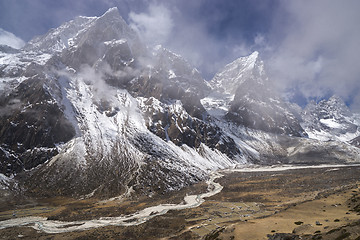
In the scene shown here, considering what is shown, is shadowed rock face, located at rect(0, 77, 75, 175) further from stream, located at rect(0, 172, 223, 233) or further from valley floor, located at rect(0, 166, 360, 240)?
stream, located at rect(0, 172, 223, 233)

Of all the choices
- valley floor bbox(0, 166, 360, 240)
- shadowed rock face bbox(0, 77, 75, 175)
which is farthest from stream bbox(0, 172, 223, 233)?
shadowed rock face bbox(0, 77, 75, 175)

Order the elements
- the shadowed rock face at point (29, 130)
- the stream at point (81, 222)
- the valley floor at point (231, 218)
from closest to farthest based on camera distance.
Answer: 1. the valley floor at point (231, 218)
2. the stream at point (81, 222)
3. the shadowed rock face at point (29, 130)

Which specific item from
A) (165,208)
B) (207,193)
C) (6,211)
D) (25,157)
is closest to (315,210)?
(165,208)

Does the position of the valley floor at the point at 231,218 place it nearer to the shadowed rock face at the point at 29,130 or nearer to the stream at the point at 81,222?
the stream at the point at 81,222

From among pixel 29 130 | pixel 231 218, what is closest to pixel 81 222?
pixel 231 218

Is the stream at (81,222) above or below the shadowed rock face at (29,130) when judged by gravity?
below

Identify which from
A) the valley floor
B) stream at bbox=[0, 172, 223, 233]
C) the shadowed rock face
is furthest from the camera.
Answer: the shadowed rock face

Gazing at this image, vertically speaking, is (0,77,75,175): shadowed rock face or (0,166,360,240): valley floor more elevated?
(0,77,75,175): shadowed rock face

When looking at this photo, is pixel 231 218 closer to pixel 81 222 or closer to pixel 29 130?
pixel 81 222

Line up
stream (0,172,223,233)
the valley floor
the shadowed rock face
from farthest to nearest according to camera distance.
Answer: the shadowed rock face → stream (0,172,223,233) → the valley floor

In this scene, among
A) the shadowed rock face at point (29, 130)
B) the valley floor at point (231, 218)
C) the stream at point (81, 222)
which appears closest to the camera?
the valley floor at point (231, 218)

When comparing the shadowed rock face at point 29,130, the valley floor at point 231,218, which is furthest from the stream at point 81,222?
the shadowed rock face at point 29,130
